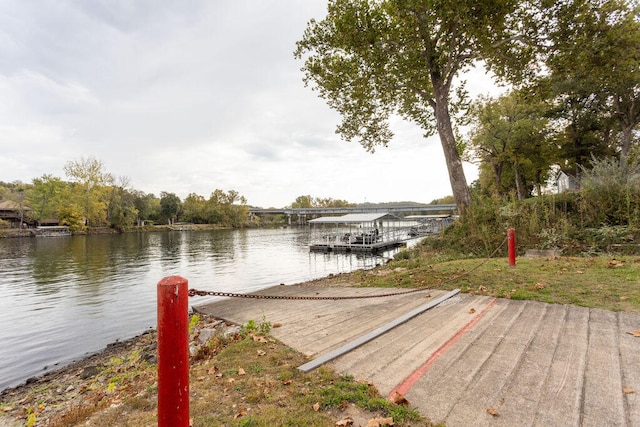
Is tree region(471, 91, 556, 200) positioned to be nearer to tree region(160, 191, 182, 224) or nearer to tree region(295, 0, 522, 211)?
tree region(295, 0, 522, 211)

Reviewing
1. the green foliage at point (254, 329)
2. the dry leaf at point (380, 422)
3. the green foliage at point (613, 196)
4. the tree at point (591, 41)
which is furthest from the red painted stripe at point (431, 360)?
the tree at point (591, 41)

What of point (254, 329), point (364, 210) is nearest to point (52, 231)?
point (364, 210)

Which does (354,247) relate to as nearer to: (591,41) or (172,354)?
(591,41)

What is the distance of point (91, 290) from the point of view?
14.6 m

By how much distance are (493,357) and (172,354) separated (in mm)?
2998

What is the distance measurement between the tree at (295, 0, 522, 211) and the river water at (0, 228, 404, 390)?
9.61 metres

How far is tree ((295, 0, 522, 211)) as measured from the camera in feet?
33.2

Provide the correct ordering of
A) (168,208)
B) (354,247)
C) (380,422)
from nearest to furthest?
(380,422), (354,247), (168,208)

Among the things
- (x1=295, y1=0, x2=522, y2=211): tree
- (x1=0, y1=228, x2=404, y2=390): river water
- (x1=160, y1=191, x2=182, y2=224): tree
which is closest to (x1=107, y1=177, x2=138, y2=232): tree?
(x1=160, y1=191, x2=182, y2=224): tree

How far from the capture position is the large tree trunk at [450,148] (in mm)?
12102

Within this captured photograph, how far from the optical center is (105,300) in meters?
12.8

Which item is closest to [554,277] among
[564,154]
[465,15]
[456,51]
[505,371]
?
[505,371]

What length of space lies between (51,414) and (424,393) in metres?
5.35

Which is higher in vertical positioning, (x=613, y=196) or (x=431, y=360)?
(x=613, y=196)
